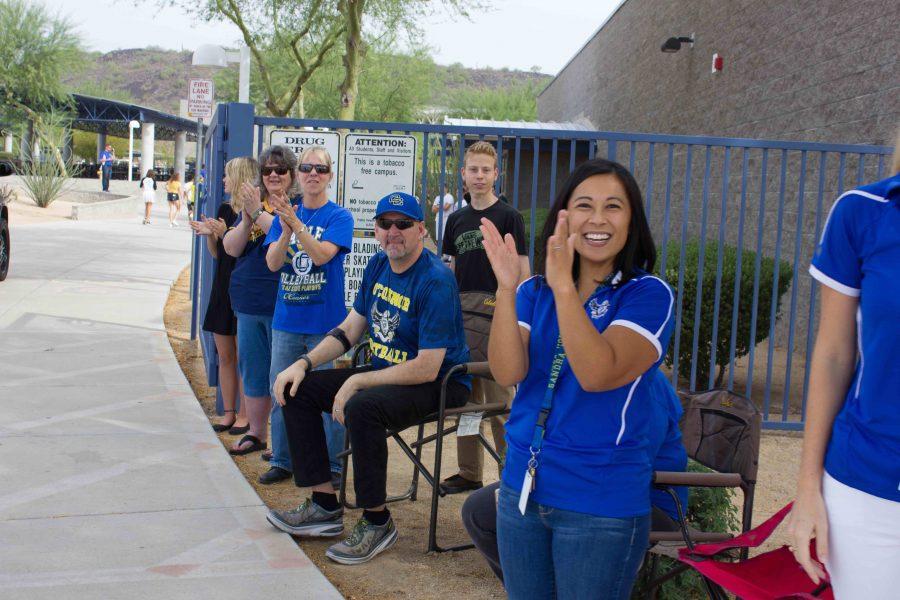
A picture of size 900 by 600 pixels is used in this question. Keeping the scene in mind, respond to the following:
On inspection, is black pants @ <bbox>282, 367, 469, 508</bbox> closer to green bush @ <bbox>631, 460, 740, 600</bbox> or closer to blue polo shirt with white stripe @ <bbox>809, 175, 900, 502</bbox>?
green bush @ <bbox>631, 460, 740, 600</bbox>

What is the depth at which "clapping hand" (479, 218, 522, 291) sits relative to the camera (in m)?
2.46

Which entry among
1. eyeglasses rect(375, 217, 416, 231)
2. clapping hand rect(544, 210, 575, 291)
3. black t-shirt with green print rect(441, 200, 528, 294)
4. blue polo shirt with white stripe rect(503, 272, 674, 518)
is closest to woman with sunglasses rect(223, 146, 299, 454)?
black t-shirt with green print rect(441, 200, 528, 294)

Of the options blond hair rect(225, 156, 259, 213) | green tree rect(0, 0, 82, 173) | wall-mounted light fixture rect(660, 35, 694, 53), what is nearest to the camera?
blond hair rect(225, 156, 259, 213)

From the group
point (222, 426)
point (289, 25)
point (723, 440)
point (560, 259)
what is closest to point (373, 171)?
point (222, 426)

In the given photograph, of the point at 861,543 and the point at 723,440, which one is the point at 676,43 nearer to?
the point at 723,440

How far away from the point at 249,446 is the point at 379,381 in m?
1.98

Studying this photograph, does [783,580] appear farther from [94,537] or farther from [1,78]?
[1,78]

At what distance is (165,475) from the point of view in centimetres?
541

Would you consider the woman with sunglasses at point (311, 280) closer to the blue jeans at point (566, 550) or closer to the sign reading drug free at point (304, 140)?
the sign reading drug free at point (304, 140)

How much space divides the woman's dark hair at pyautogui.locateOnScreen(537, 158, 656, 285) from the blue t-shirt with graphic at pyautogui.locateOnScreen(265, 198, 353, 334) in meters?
2.80

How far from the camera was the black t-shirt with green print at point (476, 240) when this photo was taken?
5609 mm

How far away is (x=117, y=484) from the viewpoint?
5.19 metres

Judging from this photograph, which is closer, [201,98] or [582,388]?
[582,388]

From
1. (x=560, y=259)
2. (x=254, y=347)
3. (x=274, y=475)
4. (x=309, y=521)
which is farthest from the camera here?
(x=254, y=347)
